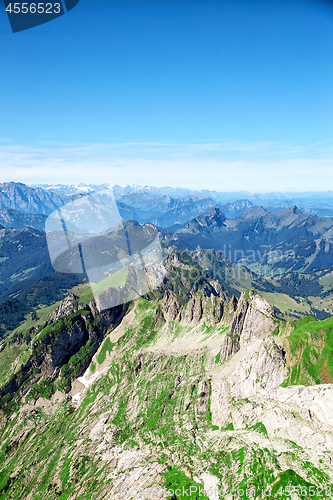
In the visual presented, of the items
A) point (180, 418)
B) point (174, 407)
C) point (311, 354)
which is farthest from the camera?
point (174, 407)

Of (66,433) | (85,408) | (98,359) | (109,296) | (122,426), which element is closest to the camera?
(122,426)

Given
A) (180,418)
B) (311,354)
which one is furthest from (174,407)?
(311,354)

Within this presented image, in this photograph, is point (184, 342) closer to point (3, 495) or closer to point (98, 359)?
point (98, 359)

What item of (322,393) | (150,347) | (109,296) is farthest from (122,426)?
(109,296)

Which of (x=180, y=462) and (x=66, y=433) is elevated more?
(x=180, y=462)

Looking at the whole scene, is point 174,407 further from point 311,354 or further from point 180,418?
point 311,354

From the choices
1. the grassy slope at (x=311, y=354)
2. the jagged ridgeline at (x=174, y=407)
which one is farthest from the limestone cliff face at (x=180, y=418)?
the grassy slope at (x=311, y=354)

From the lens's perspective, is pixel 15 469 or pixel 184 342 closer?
pixel 15 469

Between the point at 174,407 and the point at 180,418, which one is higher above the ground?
the point at 180,418

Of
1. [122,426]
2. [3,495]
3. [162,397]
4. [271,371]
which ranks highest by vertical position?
[271,371]
